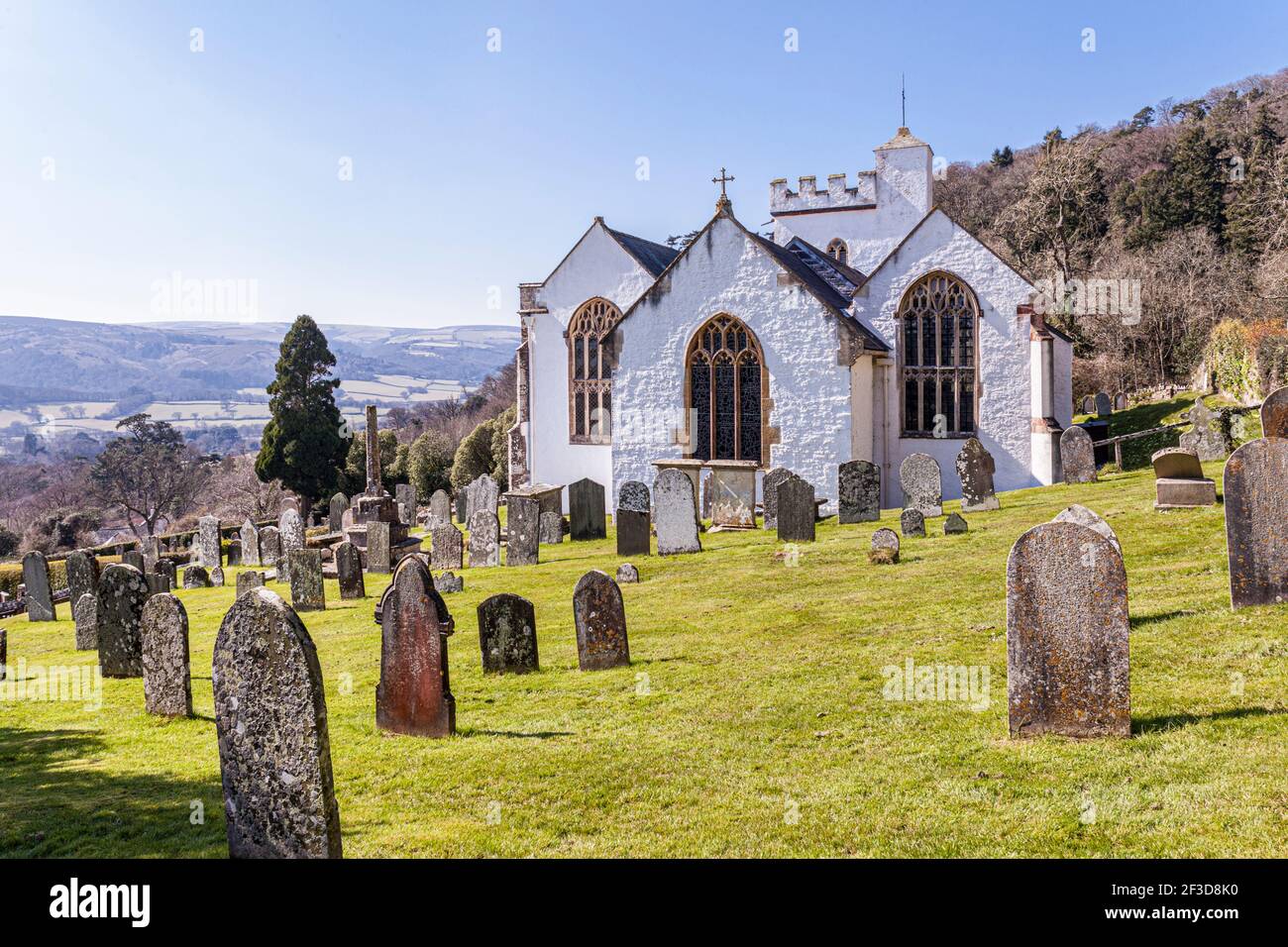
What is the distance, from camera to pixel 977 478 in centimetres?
1819

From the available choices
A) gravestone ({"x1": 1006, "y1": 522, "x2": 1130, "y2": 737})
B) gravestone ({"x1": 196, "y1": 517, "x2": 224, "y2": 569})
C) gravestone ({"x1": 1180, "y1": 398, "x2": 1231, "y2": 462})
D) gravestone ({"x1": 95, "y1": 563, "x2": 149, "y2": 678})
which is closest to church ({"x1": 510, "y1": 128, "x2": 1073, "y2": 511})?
gravestone ({"x1": 1180, "y1": 398, "x2": 1231, "y2": 462})

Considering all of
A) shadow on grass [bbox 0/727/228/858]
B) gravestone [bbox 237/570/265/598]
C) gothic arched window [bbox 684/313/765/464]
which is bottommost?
shadow on grass [bbox 0/727/228/858]

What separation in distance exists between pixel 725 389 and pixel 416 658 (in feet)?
56.5

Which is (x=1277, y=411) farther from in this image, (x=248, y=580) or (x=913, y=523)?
(x=248, y=580)

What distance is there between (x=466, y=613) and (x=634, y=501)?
590 cm

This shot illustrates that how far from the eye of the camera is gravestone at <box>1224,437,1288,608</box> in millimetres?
8000

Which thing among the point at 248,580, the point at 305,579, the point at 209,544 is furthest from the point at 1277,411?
the point at 209,544

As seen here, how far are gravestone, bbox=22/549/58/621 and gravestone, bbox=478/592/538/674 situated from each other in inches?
552

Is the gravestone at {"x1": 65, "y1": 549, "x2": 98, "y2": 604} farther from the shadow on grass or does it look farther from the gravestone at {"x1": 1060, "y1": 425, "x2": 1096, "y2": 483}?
the gravestone at {"x1": 1060, "y1": 425, "x2": 1096, "y2": 483}

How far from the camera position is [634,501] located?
19031 millimetres

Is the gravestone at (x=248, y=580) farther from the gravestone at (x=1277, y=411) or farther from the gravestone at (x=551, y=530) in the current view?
the gravestone at (x=1277, y=411)
